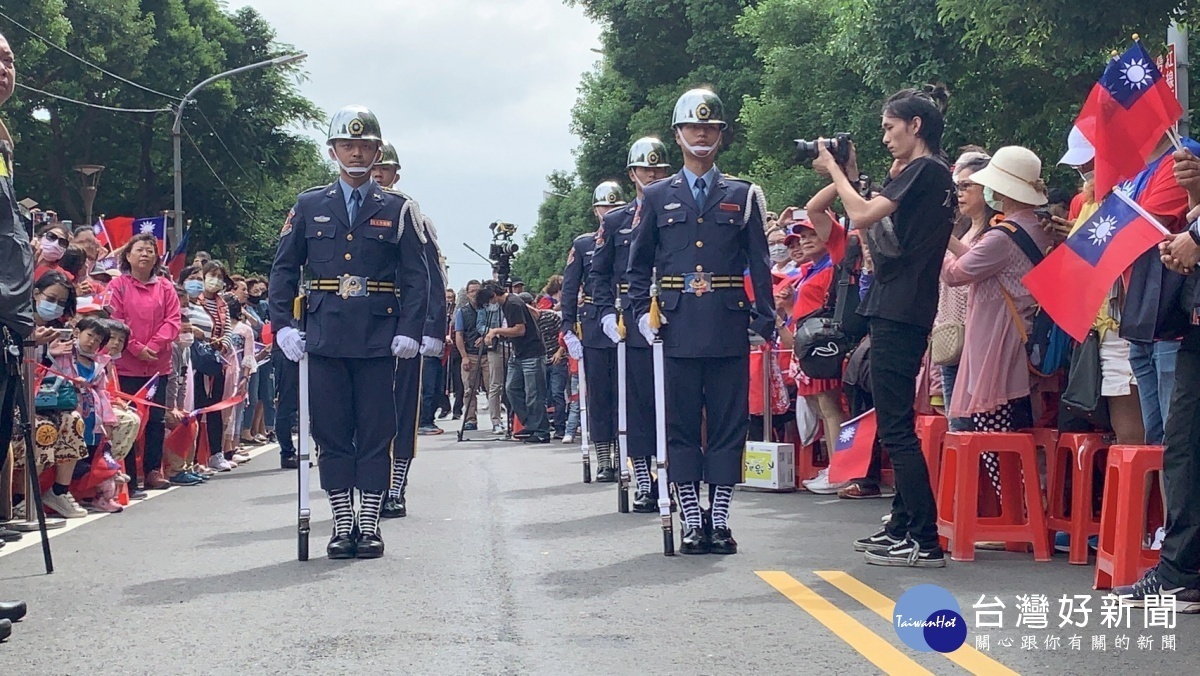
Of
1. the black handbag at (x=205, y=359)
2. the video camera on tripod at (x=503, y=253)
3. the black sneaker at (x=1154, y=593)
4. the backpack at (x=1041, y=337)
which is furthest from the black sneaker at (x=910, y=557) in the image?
the video camera on tripod at (x=503, y=253)

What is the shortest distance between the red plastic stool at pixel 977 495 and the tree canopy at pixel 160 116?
122 feet

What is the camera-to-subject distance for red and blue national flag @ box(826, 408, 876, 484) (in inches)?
441

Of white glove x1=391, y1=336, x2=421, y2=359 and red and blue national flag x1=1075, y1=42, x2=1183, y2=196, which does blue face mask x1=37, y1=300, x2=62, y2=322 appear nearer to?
white glove x1=391, y1=336, x2=421, y2=359

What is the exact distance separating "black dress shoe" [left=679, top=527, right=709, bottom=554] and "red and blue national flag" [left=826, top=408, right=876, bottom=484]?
2.89 meters

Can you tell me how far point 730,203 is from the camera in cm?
879

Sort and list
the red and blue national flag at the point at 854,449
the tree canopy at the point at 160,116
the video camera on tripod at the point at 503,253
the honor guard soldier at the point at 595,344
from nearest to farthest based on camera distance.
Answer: the red and blue national flag at the point at 854,449 → the honor guard soldier at the point at 595,344 → the video camera on tripod at the point at 503,253 → the tree canopy at the point at 160,116

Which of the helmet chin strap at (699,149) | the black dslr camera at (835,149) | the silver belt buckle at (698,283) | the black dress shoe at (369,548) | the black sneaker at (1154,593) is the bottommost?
the black sneaker at (1154,593)

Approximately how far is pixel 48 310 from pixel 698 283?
4.27 m

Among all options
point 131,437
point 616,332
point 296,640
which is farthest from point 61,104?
point 296,640

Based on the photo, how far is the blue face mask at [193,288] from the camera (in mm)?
15352

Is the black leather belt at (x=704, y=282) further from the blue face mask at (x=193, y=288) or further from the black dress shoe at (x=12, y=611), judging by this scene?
the blue face mask at (x=193, y=288)

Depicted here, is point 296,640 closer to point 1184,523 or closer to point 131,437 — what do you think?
point 1184,523

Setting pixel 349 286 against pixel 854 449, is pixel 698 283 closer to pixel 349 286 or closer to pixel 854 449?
pixel 349 286

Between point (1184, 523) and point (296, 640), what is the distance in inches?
133
